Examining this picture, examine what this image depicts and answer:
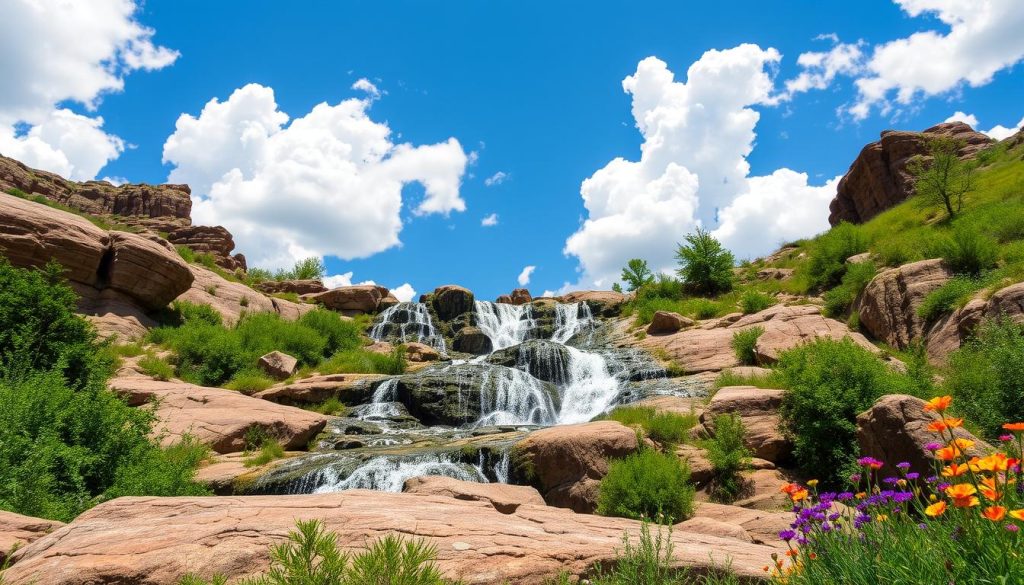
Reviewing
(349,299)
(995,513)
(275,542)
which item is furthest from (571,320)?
(995,513)

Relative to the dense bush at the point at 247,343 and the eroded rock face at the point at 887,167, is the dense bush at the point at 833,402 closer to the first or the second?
the dense bush at the point at 247,343

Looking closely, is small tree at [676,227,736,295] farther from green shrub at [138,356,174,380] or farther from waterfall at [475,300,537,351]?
green shrub at [138,356,174,380]

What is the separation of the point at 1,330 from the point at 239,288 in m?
15.7

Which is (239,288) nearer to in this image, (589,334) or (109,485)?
(589,334)

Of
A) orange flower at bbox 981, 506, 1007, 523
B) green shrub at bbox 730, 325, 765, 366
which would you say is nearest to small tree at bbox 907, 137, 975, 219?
green shrub at bbox 730, 325, 765, 366

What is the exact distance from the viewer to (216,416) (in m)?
11.5

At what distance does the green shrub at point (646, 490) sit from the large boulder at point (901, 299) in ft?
28.7

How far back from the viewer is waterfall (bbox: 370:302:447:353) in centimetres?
2883

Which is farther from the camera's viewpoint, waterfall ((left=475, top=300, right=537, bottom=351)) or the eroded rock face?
the eroded rock face

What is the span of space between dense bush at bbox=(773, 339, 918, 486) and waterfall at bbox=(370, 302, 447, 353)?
2042cm

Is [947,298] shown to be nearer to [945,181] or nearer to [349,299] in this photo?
[945,181]

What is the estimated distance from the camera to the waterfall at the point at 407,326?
28.8 m

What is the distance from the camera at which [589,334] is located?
26.2 m

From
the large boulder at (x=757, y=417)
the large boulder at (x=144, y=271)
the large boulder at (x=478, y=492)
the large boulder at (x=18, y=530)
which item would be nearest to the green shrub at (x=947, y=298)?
the large boulder at (x=757, y=417)
